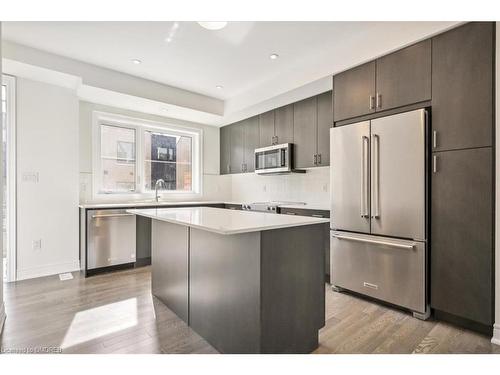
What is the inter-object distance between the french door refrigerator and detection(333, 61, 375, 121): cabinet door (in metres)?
0.16

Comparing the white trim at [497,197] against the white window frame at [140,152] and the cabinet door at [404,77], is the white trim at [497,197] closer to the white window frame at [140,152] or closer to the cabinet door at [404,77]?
the cabinet door at [404,77]

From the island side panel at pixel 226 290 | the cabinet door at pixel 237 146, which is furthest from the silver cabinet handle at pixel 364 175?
the cabinet door at pixel 237 146

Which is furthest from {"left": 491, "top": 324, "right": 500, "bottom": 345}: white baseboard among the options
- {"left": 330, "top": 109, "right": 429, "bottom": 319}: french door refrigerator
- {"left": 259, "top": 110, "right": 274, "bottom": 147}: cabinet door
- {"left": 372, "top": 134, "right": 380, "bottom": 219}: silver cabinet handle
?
Result: {"left": 259, "top": 110, "right": 274, "bottom": 147}: cabinet door

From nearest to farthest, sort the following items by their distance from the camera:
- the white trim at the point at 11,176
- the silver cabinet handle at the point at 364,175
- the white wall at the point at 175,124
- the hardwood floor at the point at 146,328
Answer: the hardwood floor at the point at 146,328, the silver cabinet handle at the point at 364,175, the white trim at the point at 11,176, the white wall at the point at 175,124

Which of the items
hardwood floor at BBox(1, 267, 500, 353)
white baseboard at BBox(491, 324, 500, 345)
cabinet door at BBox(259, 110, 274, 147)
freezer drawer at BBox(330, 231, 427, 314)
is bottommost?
hardwood floor at BBox(1, 267, 500, 353)

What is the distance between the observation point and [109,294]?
112 inches

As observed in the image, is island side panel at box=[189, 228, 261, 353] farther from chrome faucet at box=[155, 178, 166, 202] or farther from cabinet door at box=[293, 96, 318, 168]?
chrome faucet at box=[155, 178, 166, 202]

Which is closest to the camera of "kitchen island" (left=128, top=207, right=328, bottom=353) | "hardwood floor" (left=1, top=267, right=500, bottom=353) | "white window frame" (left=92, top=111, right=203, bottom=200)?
"kitchen island" (left=128, top=207, right=328, bottom=353)

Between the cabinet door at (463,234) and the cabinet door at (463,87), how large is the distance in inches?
5.0

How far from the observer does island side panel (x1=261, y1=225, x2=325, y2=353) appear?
1.58 m

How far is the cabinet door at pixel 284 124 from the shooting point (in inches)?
157

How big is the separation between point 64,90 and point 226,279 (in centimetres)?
334

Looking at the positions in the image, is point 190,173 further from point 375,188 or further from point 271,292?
point 271,292
